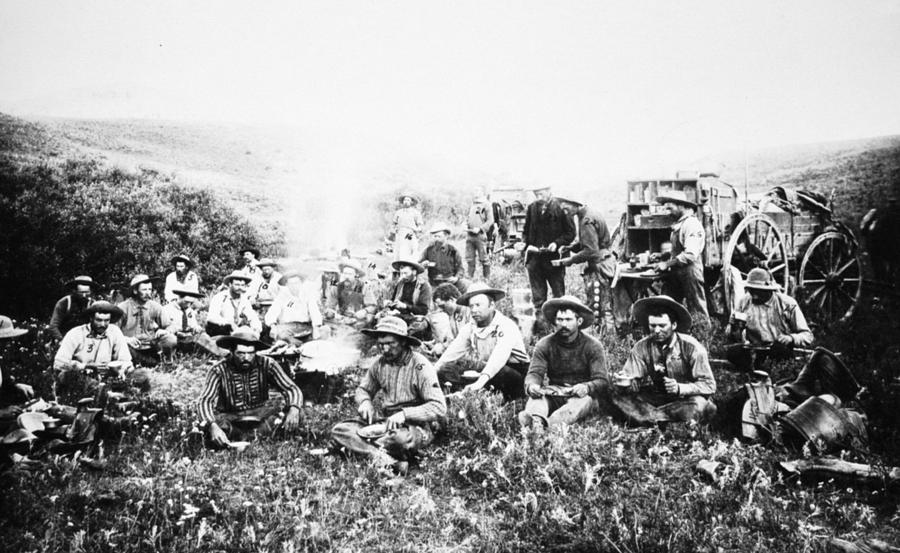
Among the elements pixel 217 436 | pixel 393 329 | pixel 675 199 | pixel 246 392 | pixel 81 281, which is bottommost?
pixel 217 436

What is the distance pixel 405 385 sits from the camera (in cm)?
504

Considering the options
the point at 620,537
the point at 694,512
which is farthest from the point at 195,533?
the point at 694,512

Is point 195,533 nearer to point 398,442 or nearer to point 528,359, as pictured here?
point 398,442

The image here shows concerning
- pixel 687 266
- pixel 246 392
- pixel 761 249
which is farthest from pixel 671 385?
pixel 246 392

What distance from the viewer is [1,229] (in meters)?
5.68

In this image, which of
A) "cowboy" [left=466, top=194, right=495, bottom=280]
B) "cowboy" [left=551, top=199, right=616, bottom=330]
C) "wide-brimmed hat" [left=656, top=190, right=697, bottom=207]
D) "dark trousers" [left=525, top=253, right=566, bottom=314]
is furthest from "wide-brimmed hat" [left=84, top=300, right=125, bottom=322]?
"wide-brimmed hat" [left=656, top=190, right=697, bottom=207]

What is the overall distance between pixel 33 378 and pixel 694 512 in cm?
574

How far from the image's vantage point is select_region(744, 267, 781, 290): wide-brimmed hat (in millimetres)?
5844

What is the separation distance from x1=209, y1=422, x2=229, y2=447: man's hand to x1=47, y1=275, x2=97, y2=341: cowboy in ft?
7.77

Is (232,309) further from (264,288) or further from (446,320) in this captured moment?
(446,320)

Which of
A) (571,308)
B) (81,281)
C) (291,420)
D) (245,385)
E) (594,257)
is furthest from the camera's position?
A: (594,257)

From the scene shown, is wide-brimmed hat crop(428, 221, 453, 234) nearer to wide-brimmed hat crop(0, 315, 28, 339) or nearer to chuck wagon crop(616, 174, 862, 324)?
chuck wagon crop(616, 174, 862, 324)

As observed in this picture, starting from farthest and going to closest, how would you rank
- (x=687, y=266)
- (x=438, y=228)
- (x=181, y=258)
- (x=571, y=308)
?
1. (x=438, y=228)
2. (x=181, y=258)
3. (x=687, y=266)
4. (x=571, y=308)

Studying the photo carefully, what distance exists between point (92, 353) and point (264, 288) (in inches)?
84.9
